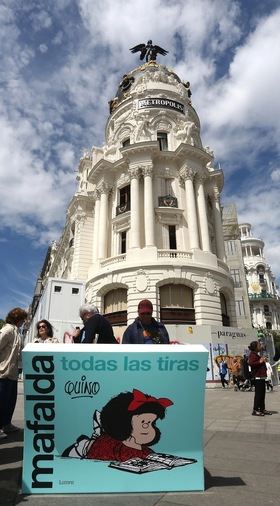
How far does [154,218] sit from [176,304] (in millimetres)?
7483

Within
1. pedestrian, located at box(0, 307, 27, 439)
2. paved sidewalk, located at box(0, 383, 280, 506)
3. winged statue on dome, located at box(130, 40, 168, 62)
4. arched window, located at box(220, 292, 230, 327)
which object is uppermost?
winged statue on dome, located at box(130, 40, 168, 62)

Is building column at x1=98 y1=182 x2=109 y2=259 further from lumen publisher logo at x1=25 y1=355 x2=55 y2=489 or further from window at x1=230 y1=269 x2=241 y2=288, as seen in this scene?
lumen publisher logo at x1=25 y1=355 x2=55 y2=489

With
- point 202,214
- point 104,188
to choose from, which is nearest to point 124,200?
point 104,188

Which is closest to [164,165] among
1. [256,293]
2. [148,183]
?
[148,183]

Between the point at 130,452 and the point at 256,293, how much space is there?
83.3m

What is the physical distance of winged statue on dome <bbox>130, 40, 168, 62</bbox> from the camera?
138ft

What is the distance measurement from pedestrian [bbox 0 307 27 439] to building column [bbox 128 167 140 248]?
67.1 ft

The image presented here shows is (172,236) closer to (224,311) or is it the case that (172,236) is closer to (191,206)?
(191,206)

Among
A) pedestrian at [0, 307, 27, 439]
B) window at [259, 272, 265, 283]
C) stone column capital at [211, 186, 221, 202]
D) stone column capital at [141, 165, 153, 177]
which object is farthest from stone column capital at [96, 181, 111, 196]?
window at [259, 272, 265, 283]

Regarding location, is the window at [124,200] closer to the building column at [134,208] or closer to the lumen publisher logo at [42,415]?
the building column at [134,208]

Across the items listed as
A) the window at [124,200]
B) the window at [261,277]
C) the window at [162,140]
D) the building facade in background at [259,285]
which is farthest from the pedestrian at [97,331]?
the window at [261,277]

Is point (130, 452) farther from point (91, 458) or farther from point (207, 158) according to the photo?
point (207, 158)

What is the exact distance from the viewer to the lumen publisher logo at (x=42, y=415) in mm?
3078

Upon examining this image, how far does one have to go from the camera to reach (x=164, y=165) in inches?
1181
